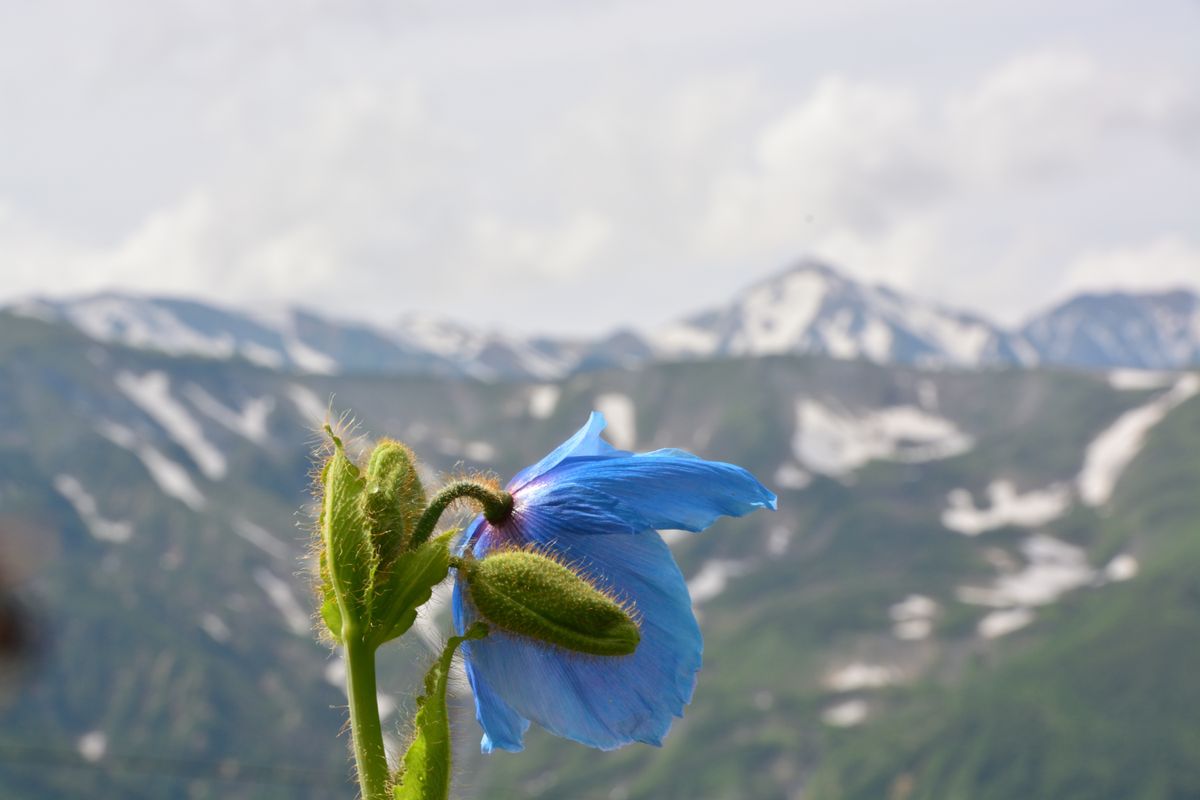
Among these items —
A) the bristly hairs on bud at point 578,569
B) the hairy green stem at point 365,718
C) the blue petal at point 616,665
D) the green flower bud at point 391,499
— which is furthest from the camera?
the blue petal at point 616,665

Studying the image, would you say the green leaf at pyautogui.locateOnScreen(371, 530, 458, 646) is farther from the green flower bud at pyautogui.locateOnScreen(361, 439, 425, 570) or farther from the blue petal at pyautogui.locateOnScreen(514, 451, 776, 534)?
the blue petal at pyautogui.locateOnScreen(514, 451, 776, 534)

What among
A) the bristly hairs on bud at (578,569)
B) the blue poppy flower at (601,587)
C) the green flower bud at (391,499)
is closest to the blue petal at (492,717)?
the blue poppy flower at (601,587)

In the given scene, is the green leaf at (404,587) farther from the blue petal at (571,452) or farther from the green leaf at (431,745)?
the blue petal at (571,452)

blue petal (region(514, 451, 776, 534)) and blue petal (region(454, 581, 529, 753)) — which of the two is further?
blue petal (region(454, 581, 529, 753))

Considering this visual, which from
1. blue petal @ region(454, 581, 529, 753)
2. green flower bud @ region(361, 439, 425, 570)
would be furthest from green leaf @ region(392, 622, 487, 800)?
blue petal @ region(454, 581, 529, 753)

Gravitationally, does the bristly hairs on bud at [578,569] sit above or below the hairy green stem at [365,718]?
above

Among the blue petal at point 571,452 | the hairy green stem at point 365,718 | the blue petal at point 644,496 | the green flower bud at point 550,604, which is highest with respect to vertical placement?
the blue petal at point 571,452

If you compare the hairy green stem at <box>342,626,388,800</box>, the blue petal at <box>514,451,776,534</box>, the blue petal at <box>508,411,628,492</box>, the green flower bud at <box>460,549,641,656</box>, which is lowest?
the hairy green stem at <box>342,626,388,800</box>
